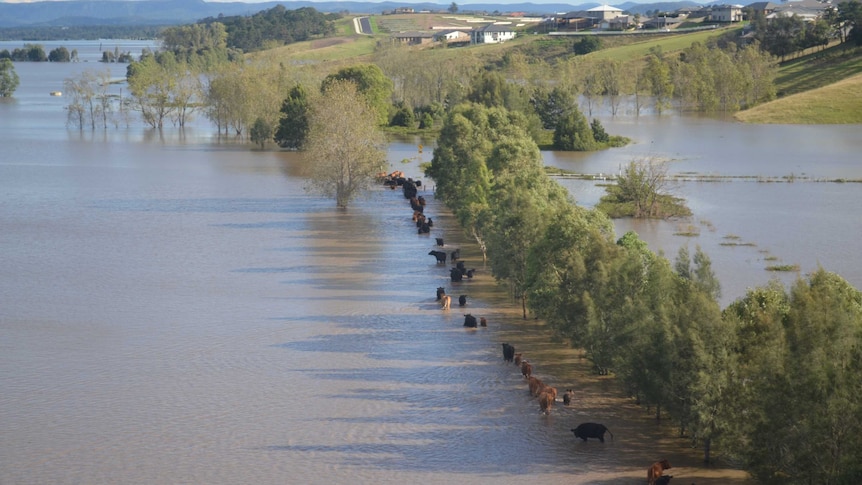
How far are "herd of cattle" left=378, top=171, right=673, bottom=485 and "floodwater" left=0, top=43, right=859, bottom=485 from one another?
0.60 feet

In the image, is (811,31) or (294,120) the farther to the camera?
(811,31)

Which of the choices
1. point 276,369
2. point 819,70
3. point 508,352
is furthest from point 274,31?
point 508,352

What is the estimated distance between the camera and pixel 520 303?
2266 centimetres

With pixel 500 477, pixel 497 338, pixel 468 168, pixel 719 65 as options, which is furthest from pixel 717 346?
pixel 719 65

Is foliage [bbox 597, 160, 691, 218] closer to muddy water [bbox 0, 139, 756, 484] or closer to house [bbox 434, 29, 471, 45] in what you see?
muddy water [bbox 0, 139, 756, 484]

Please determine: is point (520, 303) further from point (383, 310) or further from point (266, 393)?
point (266, 393)

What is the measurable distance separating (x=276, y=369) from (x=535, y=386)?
181 inches

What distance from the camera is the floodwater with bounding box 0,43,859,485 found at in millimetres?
14367

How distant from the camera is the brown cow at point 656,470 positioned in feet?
43.3

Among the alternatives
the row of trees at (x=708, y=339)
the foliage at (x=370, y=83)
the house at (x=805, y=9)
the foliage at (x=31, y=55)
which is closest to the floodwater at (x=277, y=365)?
the row of trees at (x=708, y=339)

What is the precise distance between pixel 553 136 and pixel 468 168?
26414 mm

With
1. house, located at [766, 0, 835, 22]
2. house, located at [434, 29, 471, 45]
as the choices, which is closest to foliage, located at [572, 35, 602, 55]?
house, located at [766, 0, 835, 22]

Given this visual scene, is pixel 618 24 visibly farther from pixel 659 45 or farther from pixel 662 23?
pixel 659 45

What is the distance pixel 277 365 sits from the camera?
18484 mm
